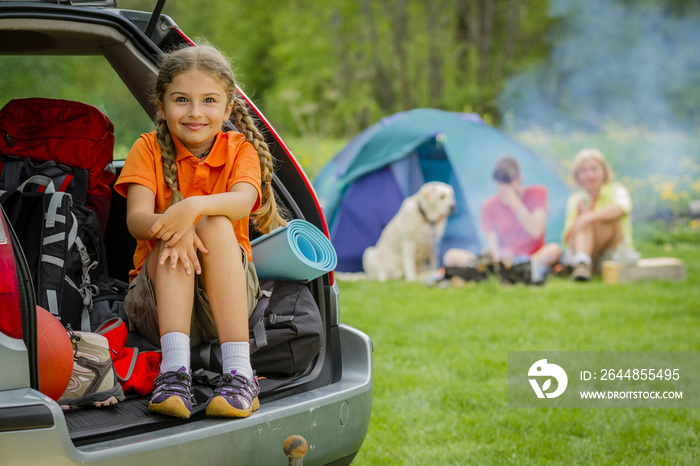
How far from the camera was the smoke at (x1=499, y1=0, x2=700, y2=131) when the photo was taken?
49.8ft

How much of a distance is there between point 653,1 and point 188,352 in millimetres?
18716

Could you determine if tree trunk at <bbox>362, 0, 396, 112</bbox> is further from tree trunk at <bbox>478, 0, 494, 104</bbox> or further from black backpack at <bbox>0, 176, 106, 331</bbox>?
black backpack at <bbox>0, 176, 106, 331</bbox>

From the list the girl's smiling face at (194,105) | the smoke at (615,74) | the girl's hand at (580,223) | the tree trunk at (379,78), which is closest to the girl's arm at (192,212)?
the girl's smiling face at (194,105)

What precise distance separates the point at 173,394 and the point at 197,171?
0.74 metres

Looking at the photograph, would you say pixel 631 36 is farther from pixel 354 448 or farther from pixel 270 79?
pixel 354 448

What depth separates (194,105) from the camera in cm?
235

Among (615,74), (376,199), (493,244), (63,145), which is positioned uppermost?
(615,74)

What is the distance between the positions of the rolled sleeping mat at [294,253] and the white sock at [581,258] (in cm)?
543

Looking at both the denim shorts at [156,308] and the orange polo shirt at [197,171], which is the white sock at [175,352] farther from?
the orange polo shirt at [197,171]

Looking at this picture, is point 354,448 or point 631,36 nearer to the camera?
point 354,448

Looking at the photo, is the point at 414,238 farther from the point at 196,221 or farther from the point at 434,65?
the point at 434,65

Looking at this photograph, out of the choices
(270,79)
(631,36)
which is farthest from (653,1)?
(270,79)

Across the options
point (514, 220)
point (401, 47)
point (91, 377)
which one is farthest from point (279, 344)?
point (401, 47)

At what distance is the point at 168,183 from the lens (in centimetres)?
235
